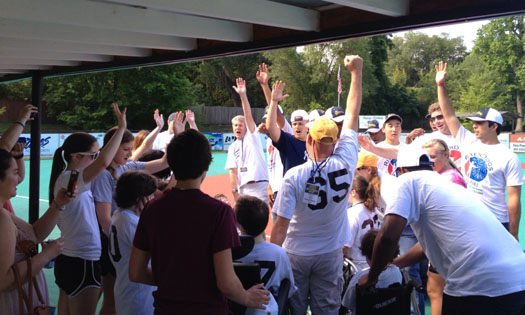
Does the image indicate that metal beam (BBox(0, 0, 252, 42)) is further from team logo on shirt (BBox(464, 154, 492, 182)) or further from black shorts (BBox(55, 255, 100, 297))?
team logo on shirt (BBox(464, 154, 492, 182))

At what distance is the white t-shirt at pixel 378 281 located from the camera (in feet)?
10.3

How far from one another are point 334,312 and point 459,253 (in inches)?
49.3

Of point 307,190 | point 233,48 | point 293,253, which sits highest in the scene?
point 233,48

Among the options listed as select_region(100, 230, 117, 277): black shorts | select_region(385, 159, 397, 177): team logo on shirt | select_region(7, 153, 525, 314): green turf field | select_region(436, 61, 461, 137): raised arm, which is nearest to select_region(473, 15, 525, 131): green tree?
select_region(7, 153, 525, 314): green turf field

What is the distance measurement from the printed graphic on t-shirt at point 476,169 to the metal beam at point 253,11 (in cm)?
217

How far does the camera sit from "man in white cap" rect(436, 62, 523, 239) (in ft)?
15.3

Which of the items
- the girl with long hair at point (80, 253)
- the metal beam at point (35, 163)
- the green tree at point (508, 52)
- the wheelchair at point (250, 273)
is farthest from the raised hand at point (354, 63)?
the green tree at point (508, 52)

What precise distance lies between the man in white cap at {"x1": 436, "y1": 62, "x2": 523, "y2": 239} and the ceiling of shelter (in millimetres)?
1552

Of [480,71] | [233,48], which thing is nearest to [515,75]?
[480,71]

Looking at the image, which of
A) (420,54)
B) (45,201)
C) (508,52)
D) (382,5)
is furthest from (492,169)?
(420,54)

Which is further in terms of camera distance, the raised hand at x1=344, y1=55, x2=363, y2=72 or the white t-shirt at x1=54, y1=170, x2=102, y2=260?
the raised hand at x1=344, y1=55, x2=363, y2=72

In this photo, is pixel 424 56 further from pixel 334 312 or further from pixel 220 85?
pixel 334 312

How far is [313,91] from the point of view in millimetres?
56094

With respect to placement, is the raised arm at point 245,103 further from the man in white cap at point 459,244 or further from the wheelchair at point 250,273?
the man in white cap at point 459,244
